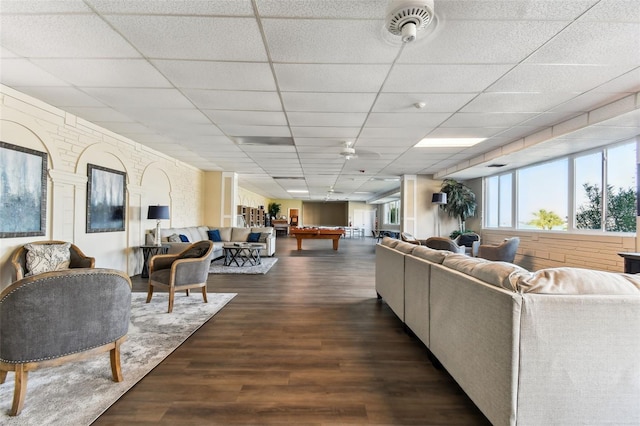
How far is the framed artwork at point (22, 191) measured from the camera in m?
3.16

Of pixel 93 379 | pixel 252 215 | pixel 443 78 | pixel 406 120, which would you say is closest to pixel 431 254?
pixel 443 78

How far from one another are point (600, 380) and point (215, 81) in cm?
366

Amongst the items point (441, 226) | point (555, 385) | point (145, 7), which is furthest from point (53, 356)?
point (441, 226)

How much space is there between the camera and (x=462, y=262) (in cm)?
204

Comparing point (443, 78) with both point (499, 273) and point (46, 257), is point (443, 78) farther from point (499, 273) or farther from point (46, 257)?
point (46, 257)

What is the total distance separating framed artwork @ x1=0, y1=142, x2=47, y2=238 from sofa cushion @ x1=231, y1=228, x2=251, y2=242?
15.9ft

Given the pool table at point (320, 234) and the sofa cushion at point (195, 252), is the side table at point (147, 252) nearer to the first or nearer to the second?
the sofa cushion at point (195, 252)

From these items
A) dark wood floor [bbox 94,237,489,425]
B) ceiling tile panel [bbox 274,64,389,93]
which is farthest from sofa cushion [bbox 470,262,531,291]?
ceiling tile panel [bbox 274,64,389,93]

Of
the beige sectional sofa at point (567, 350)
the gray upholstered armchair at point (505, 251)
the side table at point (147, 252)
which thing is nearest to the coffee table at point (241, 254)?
the side table at point (147, 252)

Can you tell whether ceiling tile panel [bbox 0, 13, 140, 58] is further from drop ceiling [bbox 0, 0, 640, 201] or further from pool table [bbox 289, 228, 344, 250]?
pool table [bbox 289, 228, 344, 250]

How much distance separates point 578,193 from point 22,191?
8455 millimetres

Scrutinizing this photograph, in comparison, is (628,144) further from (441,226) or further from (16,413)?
(16,413)

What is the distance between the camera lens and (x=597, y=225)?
4.87 meters

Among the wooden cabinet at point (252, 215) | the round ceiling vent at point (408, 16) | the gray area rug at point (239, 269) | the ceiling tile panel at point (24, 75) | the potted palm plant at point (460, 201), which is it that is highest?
the ceiling tile panel at point (24, 75)
